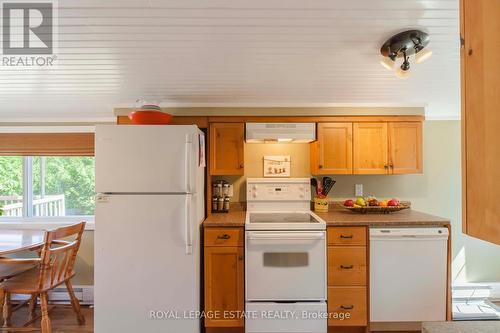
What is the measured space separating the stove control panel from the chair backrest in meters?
1.67

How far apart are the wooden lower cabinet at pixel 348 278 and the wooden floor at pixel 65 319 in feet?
7.20

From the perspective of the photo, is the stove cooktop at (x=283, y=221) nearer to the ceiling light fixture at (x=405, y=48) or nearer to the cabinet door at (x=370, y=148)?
Answer: the cabinet door at (x=370, y=148)

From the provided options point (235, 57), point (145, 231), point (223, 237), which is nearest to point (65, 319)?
point (145, 231)

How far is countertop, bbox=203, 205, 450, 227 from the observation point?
6.77 ft

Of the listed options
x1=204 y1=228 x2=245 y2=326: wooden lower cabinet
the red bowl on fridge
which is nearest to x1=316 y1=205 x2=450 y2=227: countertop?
x1=204 y1=228 x2=245 y2=326: wooden lower cabinet

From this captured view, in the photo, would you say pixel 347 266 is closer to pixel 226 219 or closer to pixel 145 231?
pixel 226 219

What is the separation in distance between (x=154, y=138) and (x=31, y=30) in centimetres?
94

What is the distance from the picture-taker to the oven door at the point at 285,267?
2023 mm

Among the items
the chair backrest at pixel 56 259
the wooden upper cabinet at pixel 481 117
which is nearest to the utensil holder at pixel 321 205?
the wooden upper cabinet at pixel 481 117

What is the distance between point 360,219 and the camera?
2.17 metres

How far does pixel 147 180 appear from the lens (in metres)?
1.88

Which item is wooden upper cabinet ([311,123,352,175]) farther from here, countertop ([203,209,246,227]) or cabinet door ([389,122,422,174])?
countertop ([203,209,246,227])

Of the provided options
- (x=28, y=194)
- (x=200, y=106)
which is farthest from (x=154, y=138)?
(x=28, y=194)

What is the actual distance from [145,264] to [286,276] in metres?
1.13
